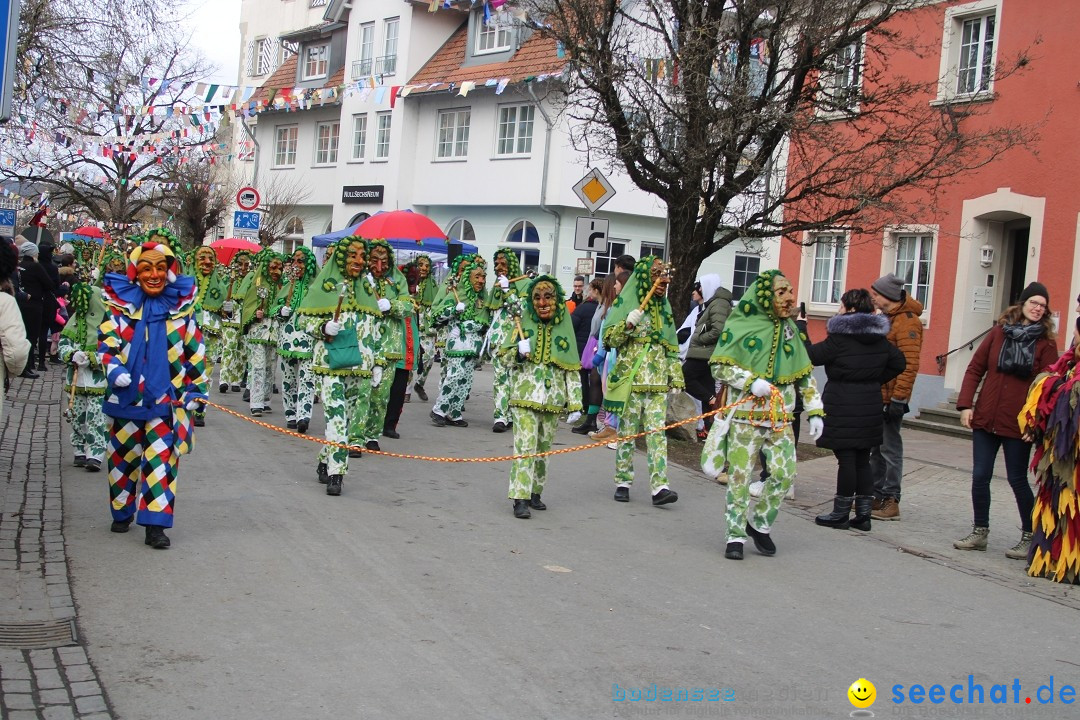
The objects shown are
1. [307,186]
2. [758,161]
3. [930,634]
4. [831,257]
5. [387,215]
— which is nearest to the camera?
[930,634]

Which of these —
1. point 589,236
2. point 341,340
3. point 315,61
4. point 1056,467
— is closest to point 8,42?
point 341,340

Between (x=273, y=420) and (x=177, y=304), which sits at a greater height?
(x=177, y=304)

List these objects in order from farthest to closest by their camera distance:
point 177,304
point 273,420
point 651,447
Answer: point 273,420 < point 651,447 < point 177,304

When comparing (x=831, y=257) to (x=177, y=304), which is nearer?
(x=177, y=304)

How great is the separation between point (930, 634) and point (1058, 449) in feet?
6.90

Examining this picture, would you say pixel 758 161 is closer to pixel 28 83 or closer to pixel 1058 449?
pixel 1058 449

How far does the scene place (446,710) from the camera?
15.9 ft

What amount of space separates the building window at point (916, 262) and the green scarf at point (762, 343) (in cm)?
1191

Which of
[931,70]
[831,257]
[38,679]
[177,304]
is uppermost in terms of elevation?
[931,70]

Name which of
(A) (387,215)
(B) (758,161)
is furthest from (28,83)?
(B) (758,161)

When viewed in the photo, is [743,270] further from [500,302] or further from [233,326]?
[233,326]

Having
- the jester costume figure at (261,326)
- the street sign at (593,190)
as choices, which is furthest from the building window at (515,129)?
the jester costume figure at (261,326)

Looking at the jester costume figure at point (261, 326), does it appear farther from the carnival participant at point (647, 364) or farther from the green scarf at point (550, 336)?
the carnival participant at point (647, 364)

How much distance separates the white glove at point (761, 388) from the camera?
798 centimetres
